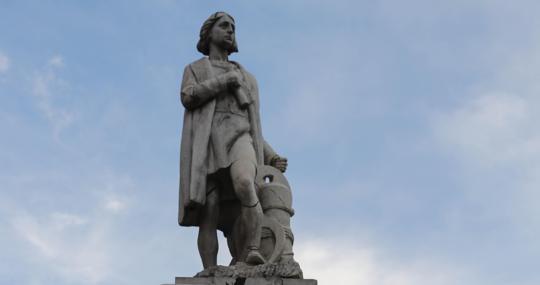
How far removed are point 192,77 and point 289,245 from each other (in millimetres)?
3154

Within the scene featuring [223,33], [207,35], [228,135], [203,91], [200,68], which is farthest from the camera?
[207,35]

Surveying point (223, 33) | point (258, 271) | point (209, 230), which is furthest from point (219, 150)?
point (223, 33)

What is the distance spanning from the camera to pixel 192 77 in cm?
1656

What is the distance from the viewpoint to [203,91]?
16078 mm

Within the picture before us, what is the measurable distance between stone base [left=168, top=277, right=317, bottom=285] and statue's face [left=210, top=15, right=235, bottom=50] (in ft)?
13.6

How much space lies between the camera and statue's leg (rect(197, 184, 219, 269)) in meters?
15.4

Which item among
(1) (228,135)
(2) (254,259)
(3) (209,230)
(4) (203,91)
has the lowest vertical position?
(2) (254,259)

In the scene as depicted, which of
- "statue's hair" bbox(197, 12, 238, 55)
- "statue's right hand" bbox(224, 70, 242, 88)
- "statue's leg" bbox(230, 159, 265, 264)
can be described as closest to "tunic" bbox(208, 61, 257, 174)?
"statue's right hand" bbox(224, 70, 242, 88)

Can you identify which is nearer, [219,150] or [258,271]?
[258,271]

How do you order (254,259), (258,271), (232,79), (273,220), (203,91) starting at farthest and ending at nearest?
(232,79) → (203,91) → (273,220) → (254,259) → (258,271)

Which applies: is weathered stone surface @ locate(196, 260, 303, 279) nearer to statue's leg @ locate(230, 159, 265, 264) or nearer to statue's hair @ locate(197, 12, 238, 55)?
statue's leg @ locate(230, 159, 265, 264)

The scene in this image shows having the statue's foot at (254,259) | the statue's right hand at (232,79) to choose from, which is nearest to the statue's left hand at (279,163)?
the statue's right hand at (232,79)

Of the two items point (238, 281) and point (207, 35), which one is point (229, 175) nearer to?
point (238, 281)

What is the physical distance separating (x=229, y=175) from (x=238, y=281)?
68.6 inches
